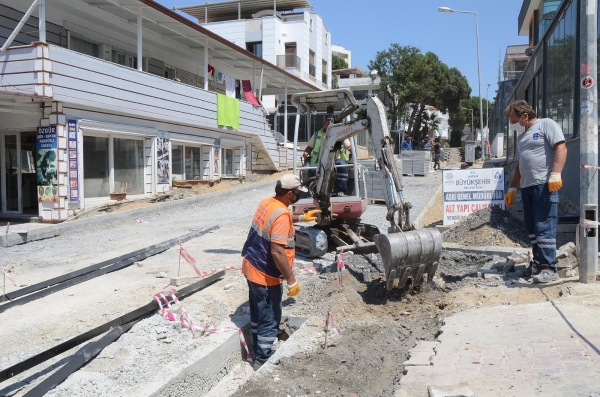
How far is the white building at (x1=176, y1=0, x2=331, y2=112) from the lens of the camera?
122ft

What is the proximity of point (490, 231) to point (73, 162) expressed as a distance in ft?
33.4

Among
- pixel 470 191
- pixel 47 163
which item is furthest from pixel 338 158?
pixel 47 163

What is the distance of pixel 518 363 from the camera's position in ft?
→ 12.2

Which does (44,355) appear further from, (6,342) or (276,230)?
(276,230)

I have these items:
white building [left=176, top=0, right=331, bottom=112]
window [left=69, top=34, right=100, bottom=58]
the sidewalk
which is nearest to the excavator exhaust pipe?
the sidewalk

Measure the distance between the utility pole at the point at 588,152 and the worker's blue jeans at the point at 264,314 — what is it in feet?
9.97

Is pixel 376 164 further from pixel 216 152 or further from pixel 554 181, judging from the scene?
pixel 216 152

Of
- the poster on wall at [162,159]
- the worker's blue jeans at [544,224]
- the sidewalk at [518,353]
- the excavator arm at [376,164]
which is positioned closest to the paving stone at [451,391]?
the sidewalk at [518,353]

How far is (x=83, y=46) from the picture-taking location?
17266 mm

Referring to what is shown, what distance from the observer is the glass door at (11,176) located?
14.4 m

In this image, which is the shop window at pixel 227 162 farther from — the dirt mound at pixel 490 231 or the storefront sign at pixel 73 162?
the dirt mound at pixel 490 231

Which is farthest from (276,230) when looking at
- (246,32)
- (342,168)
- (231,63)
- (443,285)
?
(246,32)

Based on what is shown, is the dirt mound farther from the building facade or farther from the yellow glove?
the yellow glove

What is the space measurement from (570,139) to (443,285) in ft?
Result: 16.9
